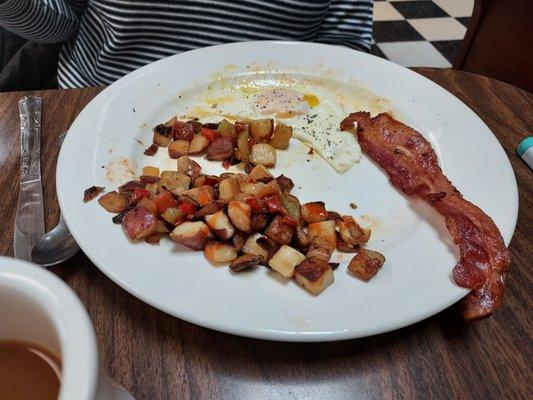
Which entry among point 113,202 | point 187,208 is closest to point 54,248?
point 113,202

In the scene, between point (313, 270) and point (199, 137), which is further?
point (199, 137)

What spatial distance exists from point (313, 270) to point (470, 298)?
24 cm

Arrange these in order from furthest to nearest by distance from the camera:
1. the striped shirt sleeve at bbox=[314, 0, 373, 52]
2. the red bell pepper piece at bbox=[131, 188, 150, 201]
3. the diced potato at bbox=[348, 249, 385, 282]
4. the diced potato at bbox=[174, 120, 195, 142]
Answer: the striped shirt sleeve at bbox=[314, 0, 373, 52]
the diced potato at bbox=[174, 120, 195, 142]
the red bell pepper piece at bbox=[131, 188, 150, 201]
the diced potato at bbox=[348, 249, 385, 282]

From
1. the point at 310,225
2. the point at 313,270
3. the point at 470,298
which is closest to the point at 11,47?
the point at 310,225

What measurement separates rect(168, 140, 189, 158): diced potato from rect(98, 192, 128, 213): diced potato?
24cm

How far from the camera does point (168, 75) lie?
1130mm

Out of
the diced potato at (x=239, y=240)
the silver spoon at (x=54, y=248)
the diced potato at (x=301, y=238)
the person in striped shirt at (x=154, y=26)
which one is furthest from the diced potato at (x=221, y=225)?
the person in striped shirt at (x=154, y=26)

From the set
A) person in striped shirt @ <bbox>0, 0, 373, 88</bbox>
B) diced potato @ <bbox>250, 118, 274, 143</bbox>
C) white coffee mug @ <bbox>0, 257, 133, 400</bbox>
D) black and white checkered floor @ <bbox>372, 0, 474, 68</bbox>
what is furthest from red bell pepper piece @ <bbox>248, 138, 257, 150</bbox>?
black and white checkered floor @ <bbox>372, 0, 474, 68</bbox>

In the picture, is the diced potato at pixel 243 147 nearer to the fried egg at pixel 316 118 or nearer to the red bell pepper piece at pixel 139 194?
the fried egg at pixel 316 118

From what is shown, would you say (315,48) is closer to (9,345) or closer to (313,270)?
(313,270)

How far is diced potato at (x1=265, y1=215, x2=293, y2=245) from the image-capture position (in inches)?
30.3

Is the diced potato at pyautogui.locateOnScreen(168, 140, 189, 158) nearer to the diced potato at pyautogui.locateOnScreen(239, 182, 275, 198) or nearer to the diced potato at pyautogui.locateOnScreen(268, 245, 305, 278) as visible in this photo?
the diced potato at pyautogui.locateOnScreen(239, 182, 275, 198)

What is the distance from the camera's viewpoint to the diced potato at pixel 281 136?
3.44ft

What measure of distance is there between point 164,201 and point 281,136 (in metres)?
0.36
